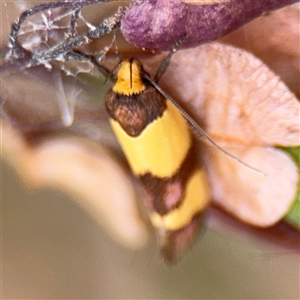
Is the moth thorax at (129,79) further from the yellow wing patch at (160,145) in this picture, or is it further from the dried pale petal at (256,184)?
the dried pale petal at (256,184)

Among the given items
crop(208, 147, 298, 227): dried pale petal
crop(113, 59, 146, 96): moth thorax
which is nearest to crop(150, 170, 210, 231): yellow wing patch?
crop(208, 147, 298, 227): dried pale petal

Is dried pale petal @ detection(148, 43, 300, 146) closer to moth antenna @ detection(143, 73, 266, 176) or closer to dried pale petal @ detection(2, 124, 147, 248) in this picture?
moth antenna @ detection(143, 73, 266, 176)

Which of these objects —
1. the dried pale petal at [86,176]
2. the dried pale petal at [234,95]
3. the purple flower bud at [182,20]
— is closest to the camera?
the purple flower bud at [182,20]

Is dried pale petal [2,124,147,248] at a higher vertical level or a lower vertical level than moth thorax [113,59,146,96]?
lower

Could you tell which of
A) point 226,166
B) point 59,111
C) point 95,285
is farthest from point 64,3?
point 95,285

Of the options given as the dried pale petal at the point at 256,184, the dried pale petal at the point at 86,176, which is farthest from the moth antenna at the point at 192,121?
the dried pale petal at the point at 86,176

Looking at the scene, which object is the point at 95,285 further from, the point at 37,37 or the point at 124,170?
the point at 37,37
